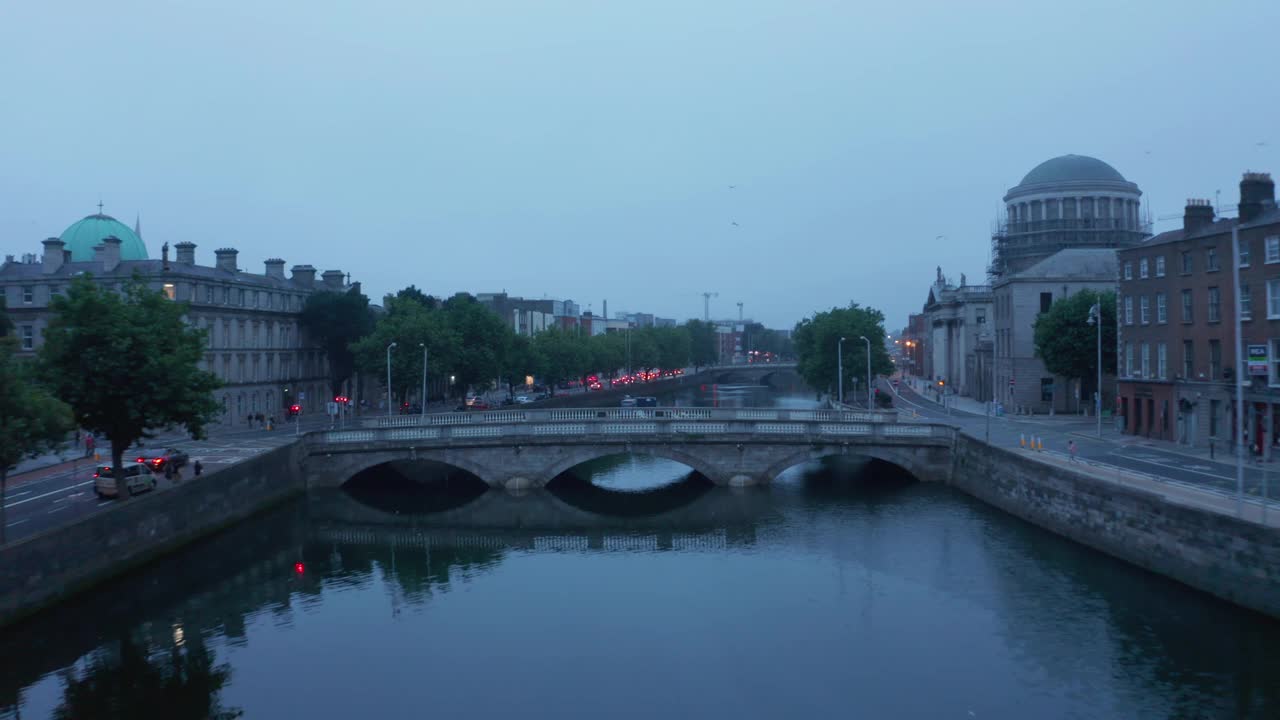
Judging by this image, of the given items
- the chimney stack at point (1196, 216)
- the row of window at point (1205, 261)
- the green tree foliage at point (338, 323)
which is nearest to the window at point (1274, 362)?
the row of window at point (1205, 261)

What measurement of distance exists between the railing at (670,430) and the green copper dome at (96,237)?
4500 cm

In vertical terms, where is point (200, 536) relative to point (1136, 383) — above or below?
below

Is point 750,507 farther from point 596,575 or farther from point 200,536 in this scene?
point 200,536

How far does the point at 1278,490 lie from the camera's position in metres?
40.0

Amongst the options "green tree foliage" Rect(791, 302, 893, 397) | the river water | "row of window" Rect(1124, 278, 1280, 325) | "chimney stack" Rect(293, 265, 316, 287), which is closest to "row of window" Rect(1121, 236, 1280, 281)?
"row of window" Rect(1124, 278, 1280, 325)

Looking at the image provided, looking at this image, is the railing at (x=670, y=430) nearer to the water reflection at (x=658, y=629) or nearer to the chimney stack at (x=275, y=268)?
the water reflection at (x=658, y=629)

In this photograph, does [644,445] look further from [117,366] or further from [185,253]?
[185,253]

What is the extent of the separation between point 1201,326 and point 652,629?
40454 mm

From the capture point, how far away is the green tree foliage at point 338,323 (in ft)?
319

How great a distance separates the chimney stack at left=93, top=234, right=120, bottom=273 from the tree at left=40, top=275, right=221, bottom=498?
1627 inches

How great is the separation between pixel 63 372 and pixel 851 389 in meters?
87.9

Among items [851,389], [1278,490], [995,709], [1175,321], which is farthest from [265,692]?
[851,389]

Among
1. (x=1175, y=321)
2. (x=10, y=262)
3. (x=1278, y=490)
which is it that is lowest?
(x=1278, y=490)

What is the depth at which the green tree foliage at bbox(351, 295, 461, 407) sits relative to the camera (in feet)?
294
